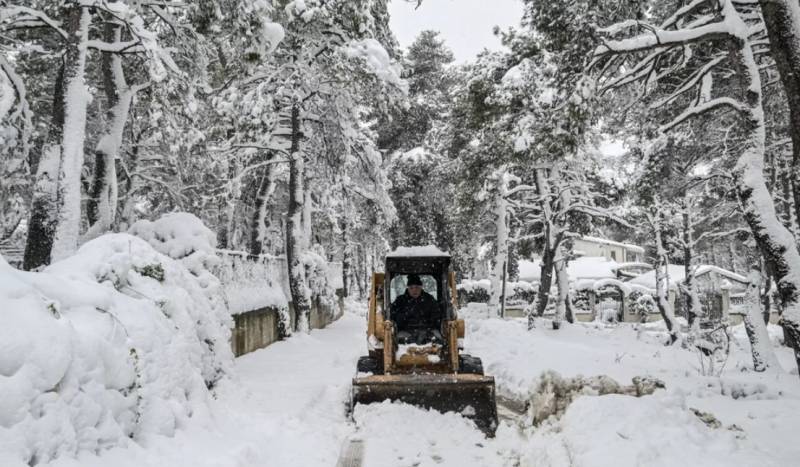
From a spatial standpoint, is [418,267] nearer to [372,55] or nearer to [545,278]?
[372,55]

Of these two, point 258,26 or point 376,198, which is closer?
point 258,26

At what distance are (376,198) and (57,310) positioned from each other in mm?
15582

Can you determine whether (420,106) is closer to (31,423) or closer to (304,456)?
(304,456)

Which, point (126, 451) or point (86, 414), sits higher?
point (86, 414)

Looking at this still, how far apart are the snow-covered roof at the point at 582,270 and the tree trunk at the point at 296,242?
98.3 feet

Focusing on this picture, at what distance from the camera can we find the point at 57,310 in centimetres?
379

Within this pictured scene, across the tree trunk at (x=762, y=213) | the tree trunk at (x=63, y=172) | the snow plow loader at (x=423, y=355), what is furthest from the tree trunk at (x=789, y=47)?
the tree trunk at (x=63, y=172)

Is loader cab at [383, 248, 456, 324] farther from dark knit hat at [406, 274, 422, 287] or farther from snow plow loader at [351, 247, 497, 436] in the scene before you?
dark knit hat at [406, 274, 422, 287]

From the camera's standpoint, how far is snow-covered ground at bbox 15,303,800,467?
14.6 feet

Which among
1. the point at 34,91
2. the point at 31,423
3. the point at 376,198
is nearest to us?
the point at 31,423

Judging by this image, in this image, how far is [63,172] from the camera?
29.2 feet

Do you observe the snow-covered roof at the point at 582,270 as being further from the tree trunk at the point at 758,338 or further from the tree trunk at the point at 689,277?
the tree trunk at the point at 758,338

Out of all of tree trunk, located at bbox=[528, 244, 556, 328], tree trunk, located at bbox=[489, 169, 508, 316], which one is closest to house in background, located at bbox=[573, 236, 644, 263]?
tree trunk, located at bbox=[489, 169, 508, 316]

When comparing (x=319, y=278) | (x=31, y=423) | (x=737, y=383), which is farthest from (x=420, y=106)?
(x=31, y=423)
